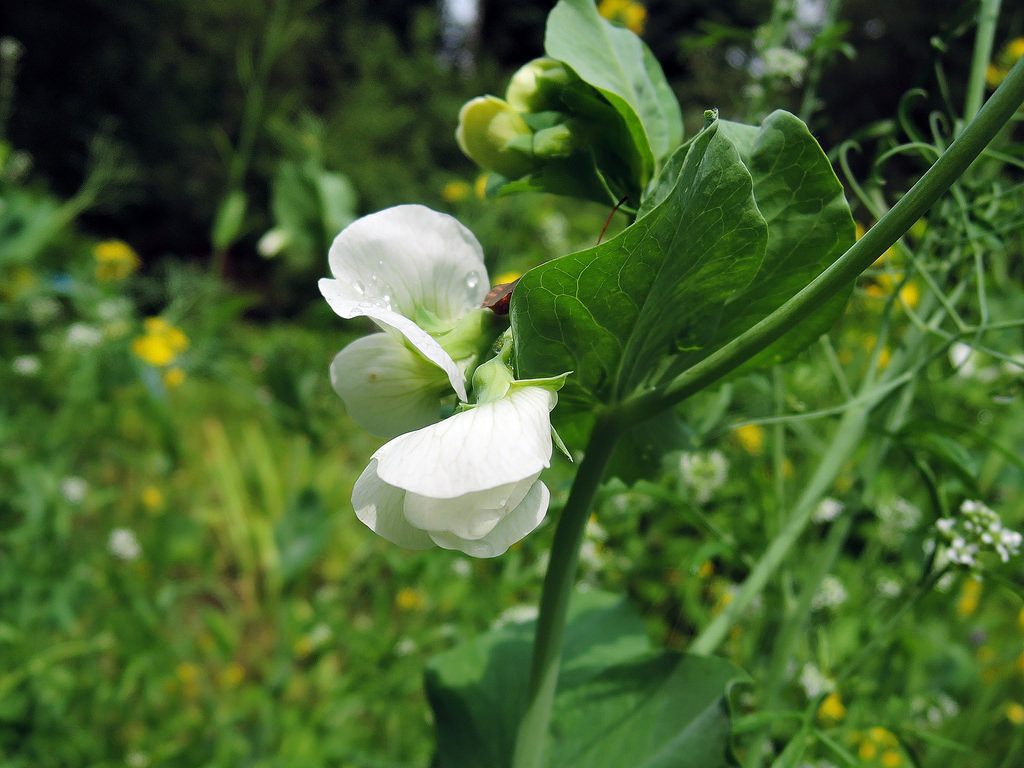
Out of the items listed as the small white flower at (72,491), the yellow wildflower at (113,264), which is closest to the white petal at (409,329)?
the small white flower at (72,491)

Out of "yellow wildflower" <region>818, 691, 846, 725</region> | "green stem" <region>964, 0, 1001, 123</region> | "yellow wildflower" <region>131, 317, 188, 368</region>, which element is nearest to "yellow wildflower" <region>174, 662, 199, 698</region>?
"yellow wildflower" <region>131, 317, 188, 368</region>

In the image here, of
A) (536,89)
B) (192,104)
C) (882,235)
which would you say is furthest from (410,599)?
(192,104)

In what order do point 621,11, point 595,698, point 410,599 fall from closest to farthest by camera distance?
1. point 595,698
2. point 410,599
3. point 621,11

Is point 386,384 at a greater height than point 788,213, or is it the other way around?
point 788,213

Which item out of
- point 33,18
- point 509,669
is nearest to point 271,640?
point 509,669

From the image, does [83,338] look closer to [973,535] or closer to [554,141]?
[554,141]

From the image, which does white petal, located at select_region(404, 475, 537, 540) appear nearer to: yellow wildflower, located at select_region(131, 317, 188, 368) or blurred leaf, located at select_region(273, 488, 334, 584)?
Answer: blurred leaf, located at select_region(273, 488, 334, 584)

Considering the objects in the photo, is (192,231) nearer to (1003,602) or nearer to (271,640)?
(271,640)
